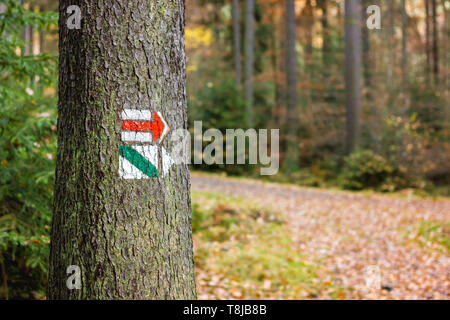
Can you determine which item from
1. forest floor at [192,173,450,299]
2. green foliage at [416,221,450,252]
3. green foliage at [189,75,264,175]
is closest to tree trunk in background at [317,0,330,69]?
green foliage at [189,75,264,175]

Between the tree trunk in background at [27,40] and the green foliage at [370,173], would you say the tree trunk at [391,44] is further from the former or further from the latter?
the tree trunk in background at [27,40]

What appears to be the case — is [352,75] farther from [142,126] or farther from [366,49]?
[142,126]

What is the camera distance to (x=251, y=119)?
1689 cm

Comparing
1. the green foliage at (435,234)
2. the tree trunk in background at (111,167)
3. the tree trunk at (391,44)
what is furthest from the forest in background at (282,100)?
the green foliage at (435,234)

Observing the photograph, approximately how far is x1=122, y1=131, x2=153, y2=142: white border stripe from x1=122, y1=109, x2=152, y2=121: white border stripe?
8 cm

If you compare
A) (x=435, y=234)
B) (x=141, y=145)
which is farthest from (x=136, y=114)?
(x=435, y=234)

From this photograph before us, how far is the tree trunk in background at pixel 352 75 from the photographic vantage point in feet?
49.4

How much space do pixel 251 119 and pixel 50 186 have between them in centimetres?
1346

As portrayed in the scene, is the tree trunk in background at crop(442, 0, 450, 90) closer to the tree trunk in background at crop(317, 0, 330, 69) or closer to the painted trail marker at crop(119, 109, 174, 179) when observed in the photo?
the tree trunk in background at crop(317, 0, 330, 69)

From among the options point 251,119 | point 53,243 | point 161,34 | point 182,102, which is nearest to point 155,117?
point 182,102

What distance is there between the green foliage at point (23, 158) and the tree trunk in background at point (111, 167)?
1509mm

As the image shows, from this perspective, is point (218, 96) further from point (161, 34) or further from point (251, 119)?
point (161, 34)

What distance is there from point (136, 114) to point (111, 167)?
32 cm

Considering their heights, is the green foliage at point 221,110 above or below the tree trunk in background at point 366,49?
below
